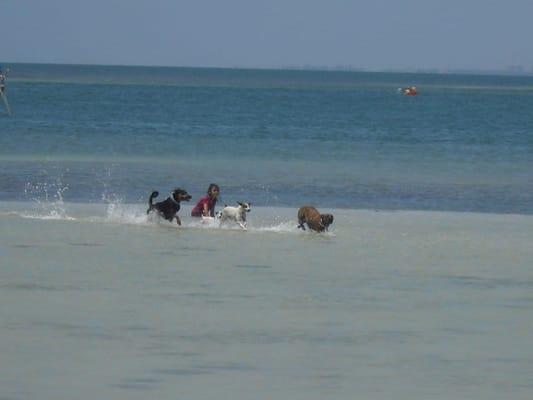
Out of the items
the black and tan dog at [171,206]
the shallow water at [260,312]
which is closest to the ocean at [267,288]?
the shallow water at [260,312]

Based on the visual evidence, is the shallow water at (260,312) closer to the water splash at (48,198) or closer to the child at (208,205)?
the child at (208,205)

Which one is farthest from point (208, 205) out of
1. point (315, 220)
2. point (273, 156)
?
point (273, 156)

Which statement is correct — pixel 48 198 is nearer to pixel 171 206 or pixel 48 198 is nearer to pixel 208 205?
pixel 171 206

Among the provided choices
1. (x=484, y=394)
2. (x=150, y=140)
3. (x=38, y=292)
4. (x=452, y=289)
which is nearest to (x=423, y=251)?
(x=452, y=289)

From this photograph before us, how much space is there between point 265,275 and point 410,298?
5.52 feet

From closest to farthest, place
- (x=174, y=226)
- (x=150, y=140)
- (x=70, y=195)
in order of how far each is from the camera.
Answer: (x=174, y=226) < (x=70, y=195) < (x=150, y=140)

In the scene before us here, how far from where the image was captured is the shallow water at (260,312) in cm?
977

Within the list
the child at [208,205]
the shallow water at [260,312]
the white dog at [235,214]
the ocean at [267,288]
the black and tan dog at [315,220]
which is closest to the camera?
the shallow water at [260,312]

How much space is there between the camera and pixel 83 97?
90.2m

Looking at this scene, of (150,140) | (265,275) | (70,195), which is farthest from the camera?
(150,140)

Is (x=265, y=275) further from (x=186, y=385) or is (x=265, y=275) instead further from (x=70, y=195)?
(x=70, y=195)

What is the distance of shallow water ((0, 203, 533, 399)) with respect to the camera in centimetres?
977

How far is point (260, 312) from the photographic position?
1205cm

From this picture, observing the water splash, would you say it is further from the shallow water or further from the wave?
the shallow water
